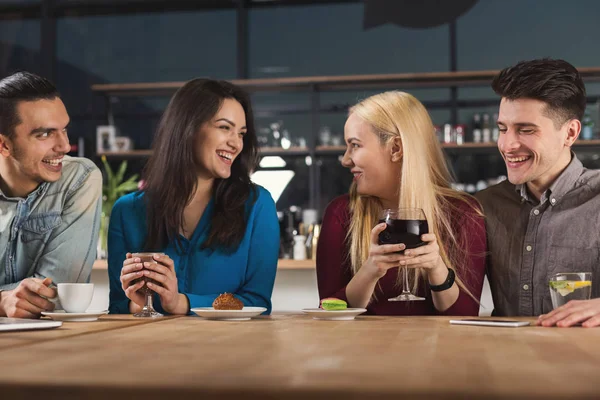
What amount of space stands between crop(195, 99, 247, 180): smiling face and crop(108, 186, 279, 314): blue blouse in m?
0.16

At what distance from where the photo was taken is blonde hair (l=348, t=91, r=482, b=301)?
2197mm

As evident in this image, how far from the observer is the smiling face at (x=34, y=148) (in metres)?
2.37

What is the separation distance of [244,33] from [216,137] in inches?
189

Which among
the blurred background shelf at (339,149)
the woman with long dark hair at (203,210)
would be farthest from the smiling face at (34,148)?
the blurred background shelf at (339,149)

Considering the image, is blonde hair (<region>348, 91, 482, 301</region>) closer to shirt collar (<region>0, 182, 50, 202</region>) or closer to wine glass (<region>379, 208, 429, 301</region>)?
wine glass (<region>379, 208, 429, 301</region>)

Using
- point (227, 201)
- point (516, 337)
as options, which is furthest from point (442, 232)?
point (516, 337)

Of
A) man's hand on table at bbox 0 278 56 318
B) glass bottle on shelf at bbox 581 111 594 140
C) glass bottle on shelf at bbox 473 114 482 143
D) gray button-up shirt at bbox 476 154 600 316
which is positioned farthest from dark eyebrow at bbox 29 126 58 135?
glass bottle on shelf at bbox 581 111 594 140

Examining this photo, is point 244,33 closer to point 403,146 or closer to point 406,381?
point 403,146

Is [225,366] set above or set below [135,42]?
below

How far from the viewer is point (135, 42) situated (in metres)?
7.30

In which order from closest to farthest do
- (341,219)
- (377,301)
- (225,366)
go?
(225,366) → (377,301) → (341,219)

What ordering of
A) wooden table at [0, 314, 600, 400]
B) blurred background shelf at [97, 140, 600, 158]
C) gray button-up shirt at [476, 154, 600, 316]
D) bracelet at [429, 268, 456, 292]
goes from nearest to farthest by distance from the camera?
wooden table at [0, 314, 600, 400], bracelet at [429, 268, 456, 292], gray button-up shirt at [476, 154, 600, 316], blurred background shelf at [97, 140, 600, 158]

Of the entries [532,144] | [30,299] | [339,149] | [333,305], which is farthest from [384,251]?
[339,149]

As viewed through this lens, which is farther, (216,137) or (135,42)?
(135,42)
